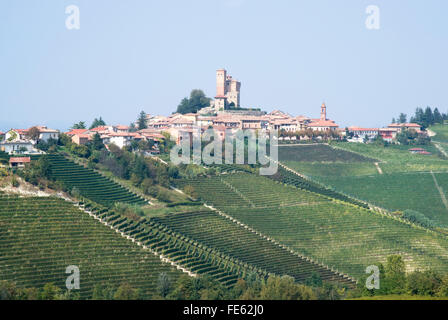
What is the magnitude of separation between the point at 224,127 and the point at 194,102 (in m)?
13.2

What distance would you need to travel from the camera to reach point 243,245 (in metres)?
51.1

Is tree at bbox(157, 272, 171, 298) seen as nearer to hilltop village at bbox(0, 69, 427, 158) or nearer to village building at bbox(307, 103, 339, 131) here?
hilltop village at bbox(0, 69, 427, 158)

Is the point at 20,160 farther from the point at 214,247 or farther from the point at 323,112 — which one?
the point at 323,112

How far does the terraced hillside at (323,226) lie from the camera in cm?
5262

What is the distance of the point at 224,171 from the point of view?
67.4 meters

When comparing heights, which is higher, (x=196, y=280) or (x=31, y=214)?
(x=31, y=214)

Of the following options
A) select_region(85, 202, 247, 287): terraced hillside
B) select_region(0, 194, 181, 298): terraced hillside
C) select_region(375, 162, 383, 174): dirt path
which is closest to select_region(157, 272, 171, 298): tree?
select_region(0, 194, 181, 298): terraced hillside

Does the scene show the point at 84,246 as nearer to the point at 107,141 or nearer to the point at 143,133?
the point at 107,141

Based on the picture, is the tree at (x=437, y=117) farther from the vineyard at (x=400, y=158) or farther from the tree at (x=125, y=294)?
the tree at (x=125, y=294)

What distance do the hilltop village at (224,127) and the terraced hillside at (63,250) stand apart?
60.7 feet

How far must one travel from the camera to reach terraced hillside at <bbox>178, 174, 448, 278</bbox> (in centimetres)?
5262

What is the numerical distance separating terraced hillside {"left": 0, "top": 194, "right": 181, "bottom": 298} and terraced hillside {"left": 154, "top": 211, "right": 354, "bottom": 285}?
19.2ft
